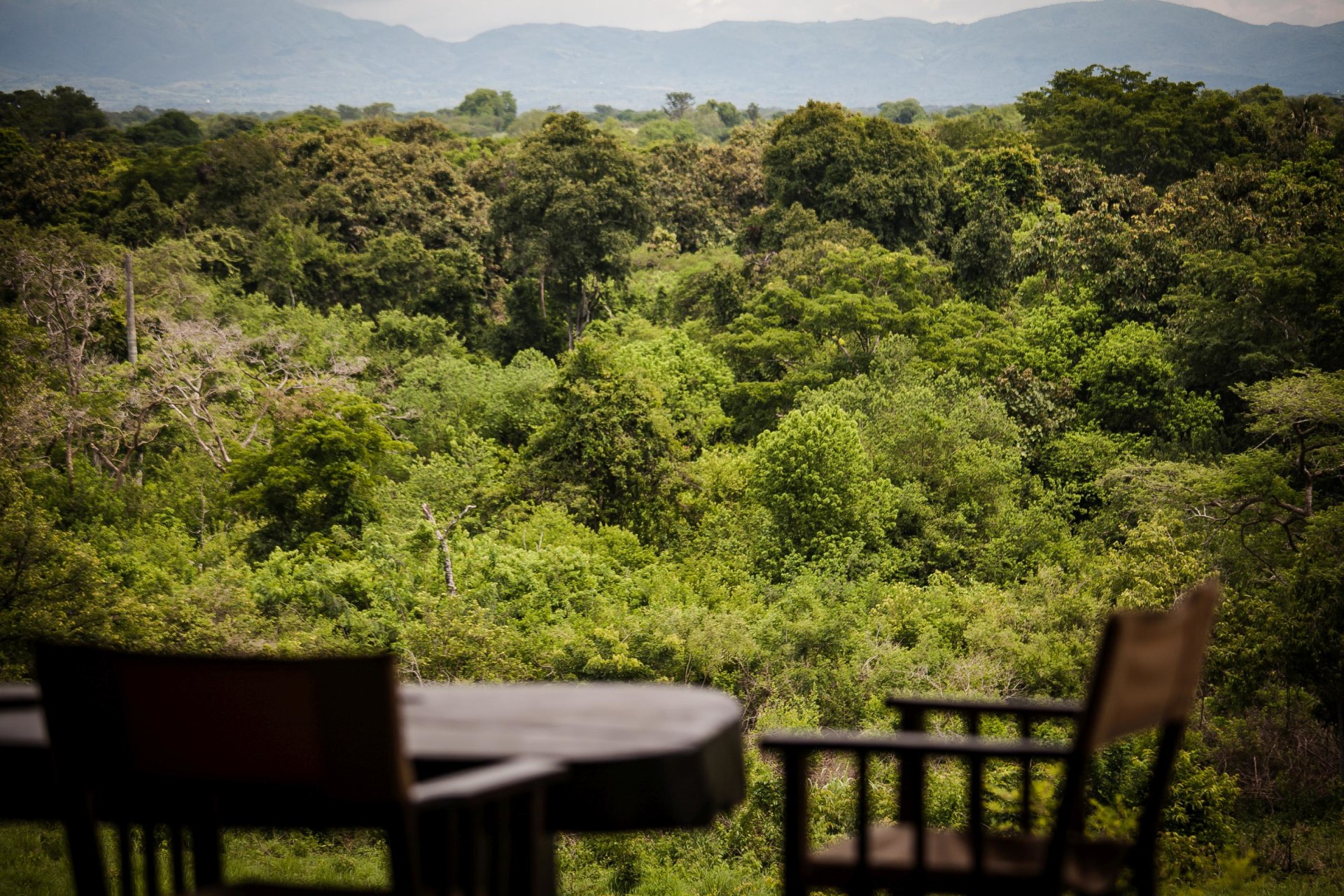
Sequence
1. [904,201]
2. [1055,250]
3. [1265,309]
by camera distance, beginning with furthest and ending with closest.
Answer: [904,201], [1055,250], [1265,309]

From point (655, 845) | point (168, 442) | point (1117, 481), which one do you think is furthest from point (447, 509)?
point (1117, 481)

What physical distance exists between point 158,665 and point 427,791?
505mm

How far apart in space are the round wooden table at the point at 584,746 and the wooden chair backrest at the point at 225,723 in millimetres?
177

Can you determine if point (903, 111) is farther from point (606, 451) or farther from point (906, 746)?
point (906, 746)

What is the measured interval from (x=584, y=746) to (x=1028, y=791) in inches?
41.7

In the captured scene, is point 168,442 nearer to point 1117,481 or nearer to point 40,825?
point 40,825

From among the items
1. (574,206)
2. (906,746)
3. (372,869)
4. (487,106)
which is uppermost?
(487,106)

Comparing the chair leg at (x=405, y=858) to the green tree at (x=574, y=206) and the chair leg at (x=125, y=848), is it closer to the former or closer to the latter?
the chair leg at (x=125, y=848)

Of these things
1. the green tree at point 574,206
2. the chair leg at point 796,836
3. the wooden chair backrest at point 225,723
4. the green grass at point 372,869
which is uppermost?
the green tree at point 574,206

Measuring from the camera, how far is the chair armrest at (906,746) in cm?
195

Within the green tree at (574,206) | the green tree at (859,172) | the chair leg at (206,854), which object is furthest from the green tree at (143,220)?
the chair leg at (206,854)

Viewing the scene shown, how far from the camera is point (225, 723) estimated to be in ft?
5.33

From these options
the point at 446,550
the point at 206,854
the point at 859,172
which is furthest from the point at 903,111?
the point at 206,854

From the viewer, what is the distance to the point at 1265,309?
19688 mm
